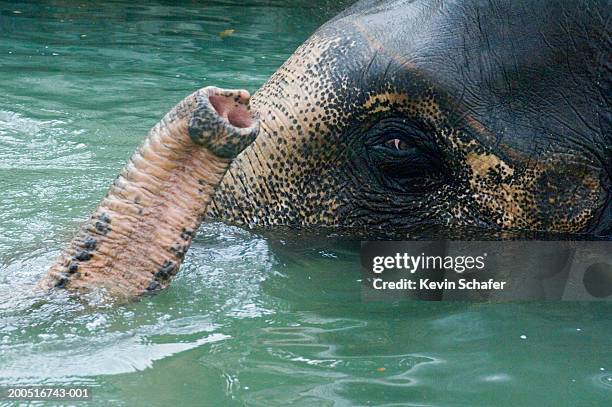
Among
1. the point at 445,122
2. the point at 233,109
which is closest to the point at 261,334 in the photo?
the point at 233,109

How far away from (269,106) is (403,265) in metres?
0.87

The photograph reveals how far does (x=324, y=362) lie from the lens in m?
3.81

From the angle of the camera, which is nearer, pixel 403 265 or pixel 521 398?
pixel 521 398

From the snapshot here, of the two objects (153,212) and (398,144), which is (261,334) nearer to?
(153,212)

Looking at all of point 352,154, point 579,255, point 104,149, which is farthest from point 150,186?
point 104,149

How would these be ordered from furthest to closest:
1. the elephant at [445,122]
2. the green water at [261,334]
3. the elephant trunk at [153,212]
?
1. the elephant at [445,122]
2. the elephant trunk at [153,212]
3. the green water at [261,334]

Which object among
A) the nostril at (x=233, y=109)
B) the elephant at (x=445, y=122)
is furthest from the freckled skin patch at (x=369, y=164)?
the nostril at (x=233, y=109)

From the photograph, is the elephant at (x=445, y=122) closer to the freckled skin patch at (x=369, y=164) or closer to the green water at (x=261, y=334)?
the freckled skin patch at (x=369, y=164)

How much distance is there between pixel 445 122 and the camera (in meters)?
4.56

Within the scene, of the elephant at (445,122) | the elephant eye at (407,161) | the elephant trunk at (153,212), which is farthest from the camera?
the elephant eye at (407,161)

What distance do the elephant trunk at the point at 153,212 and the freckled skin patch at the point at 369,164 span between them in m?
0.88

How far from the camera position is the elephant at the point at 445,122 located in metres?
4.54

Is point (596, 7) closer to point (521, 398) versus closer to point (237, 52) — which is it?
point (521, 398)

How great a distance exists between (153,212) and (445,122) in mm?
1370
